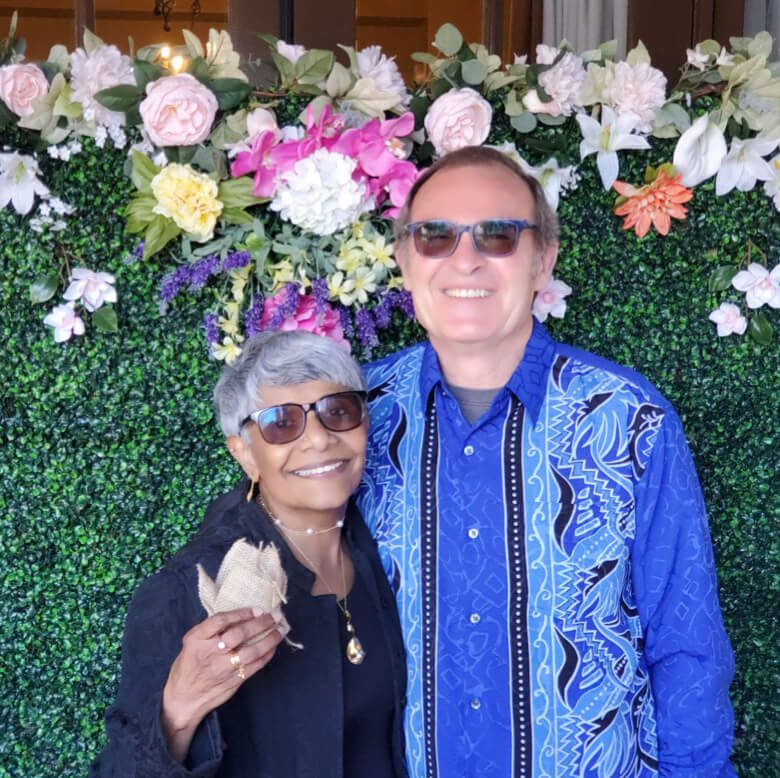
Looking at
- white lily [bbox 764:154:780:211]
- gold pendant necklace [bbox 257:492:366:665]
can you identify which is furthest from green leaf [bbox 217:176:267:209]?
white lily [bbox 764:154:780:211]

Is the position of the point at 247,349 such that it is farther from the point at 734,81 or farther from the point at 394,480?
the point at 734,81

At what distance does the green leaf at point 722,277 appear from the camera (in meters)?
2.73

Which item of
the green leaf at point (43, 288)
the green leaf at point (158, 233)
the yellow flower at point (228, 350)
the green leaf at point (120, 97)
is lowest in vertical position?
the yellow flower at point (228, 350)

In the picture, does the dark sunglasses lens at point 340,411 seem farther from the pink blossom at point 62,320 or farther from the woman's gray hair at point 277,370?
the pink blossom at point 62,320

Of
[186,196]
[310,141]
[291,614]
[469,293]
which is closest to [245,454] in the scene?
[291,614]

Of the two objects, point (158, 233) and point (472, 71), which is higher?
point (472, 71)

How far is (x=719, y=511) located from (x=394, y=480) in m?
1.31

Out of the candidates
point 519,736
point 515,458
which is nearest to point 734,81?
point 515,458

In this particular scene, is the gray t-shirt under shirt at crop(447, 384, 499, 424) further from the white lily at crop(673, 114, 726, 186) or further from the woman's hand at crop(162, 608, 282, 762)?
the white lily at crop(673, 114, 726, 186)

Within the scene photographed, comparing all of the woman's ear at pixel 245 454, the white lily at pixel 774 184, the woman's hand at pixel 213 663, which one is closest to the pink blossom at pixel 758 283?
the white lily at pixel 774 184

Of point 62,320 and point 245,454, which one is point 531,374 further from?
point 62,320

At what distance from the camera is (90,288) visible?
2533 mm

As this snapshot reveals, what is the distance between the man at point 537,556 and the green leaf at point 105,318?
101 cm

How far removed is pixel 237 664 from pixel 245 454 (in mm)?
528
